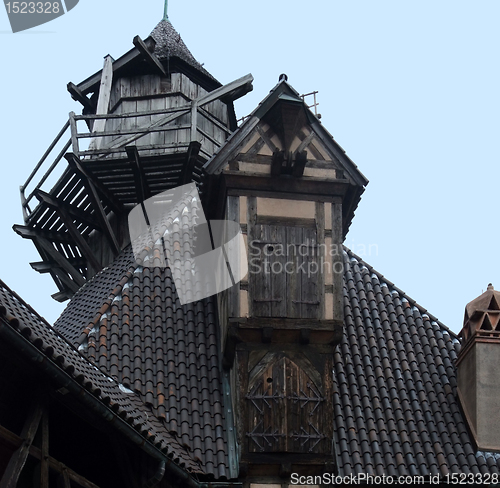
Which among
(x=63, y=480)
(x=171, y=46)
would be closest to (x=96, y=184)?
(x=171, y=46)

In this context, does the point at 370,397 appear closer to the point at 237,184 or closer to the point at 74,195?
the point at 237,184

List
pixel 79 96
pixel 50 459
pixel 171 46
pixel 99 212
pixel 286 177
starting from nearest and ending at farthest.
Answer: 1. pixel 50 459
2. pixel 286 177
3. pixel 99 212
4. pixel 79 96
5. pixel 171 46

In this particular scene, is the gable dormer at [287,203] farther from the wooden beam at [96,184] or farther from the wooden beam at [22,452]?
the wooden beam at [96,184]

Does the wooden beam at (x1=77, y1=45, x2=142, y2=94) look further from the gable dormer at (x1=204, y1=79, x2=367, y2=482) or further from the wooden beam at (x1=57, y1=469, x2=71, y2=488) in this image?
the wooden beam at (x1=57, y1=469, x2=71, y2=488)

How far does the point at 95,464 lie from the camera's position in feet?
33.9

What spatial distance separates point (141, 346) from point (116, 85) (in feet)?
26.9

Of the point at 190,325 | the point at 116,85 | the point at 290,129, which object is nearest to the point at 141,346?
the point at 190,325

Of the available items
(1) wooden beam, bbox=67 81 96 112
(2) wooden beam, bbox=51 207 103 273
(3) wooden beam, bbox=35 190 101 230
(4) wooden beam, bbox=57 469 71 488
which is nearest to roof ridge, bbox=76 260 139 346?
(2) wooden beam, bbox=51 207 103 273

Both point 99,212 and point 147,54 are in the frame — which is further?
point 147,54

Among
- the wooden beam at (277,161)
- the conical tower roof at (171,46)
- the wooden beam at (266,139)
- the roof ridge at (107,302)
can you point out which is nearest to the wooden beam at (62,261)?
the roof ridge at (107,302)

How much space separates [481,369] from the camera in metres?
13.0

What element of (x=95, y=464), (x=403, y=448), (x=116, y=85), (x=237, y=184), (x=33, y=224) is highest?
(x=116, y=85)

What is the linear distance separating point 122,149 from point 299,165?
543cm

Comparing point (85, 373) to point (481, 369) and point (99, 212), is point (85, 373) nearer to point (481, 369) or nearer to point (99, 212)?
point (481, 369)
